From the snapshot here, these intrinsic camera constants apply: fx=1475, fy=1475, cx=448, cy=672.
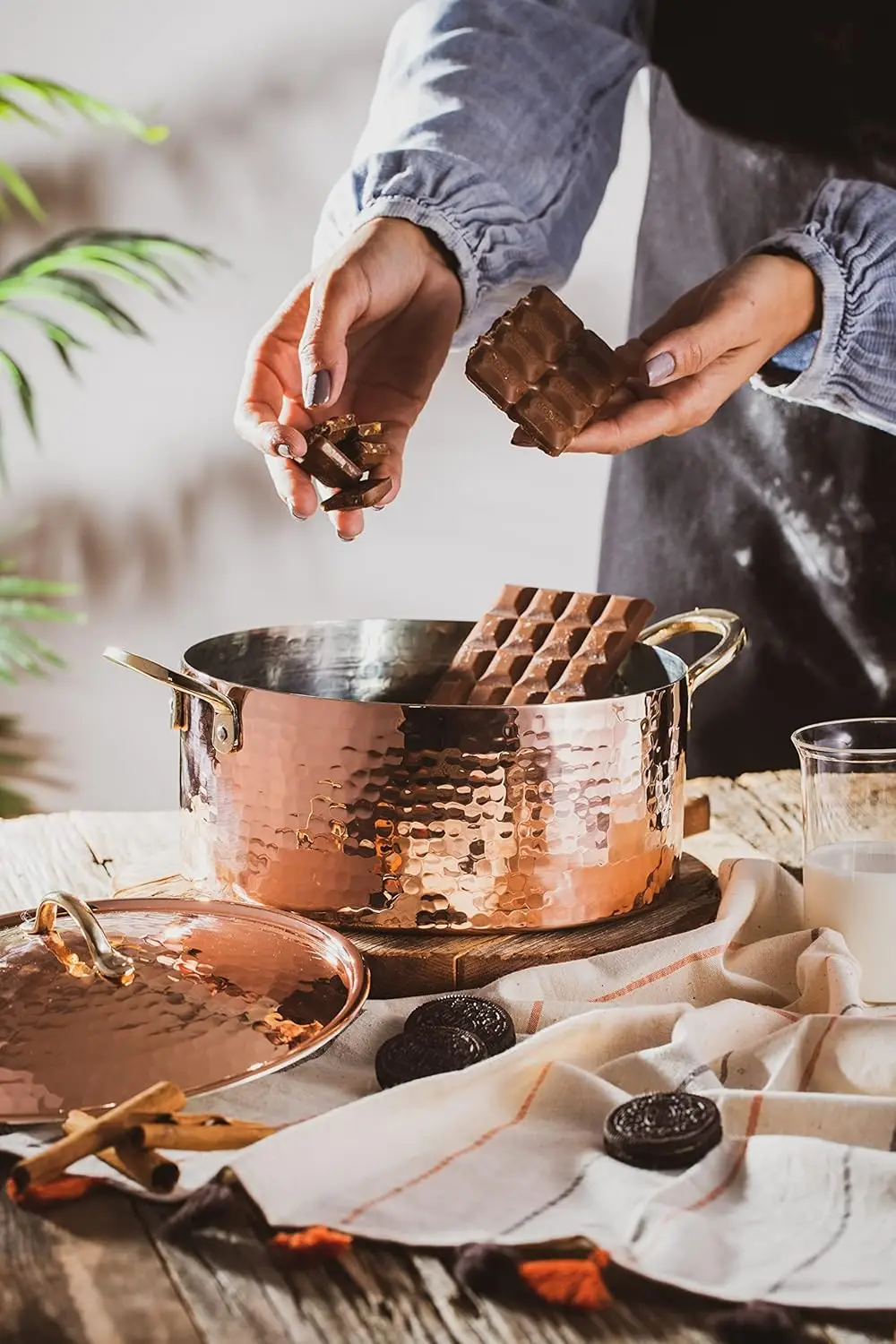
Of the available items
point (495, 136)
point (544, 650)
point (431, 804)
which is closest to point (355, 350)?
point (495, 136)

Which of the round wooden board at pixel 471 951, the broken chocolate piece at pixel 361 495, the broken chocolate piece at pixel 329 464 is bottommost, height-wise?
the round wooden board at pixel 471 951

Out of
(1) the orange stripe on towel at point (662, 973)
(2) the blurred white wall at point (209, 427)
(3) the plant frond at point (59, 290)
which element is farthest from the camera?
(2) the blurred white wall at point (209, 427)

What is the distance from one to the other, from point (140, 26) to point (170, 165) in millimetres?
361

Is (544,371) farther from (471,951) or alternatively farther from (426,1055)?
(426,1055)

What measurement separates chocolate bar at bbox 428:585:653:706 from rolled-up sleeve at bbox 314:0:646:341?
48 centimetres

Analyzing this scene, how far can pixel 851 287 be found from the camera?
1.72 meters

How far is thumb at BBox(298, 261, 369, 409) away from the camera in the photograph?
1.52 meters

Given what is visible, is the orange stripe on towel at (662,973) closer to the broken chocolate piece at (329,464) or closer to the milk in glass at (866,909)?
the milk in glass at (866,909)

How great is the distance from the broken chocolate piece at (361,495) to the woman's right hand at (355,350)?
0.01m

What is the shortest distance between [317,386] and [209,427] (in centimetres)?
265

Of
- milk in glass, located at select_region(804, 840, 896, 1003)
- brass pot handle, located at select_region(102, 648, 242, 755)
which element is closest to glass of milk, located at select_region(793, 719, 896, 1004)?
milk in glass, located at select_region(804, 840, 896, 1003)

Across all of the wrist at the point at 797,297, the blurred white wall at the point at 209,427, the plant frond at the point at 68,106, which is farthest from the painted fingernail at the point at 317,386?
the blurred white wall at the point at 209,427

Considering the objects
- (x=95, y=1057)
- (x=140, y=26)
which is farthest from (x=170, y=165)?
(x=95, y=1057)

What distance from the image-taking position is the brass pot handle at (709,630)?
4.76ft
